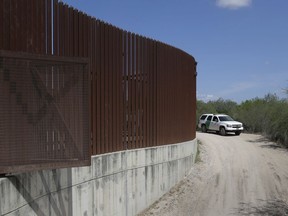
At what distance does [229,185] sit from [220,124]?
1695cm

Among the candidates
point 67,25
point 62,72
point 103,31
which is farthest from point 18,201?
point 103,31

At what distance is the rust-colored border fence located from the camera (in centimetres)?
654

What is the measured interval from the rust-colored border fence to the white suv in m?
15.5

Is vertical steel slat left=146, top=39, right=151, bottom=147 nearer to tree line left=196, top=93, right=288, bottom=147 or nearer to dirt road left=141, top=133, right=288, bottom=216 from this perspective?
dirt road left=141, top=133, right=288, bottom=216

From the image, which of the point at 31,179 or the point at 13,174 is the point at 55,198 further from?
the point at 13,174

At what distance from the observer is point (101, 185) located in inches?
343

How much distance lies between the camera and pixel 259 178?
1523cm

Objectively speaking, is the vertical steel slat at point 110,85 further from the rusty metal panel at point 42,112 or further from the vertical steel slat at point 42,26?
the rusty metal panel at point 42,112

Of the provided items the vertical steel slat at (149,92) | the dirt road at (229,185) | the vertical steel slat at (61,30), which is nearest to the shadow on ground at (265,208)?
the dirt road at (229,185)

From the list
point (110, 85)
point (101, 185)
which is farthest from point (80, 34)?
point (101, 185)

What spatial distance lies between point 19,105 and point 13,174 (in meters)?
0.97

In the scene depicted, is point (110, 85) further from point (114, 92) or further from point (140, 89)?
point (140, 89)

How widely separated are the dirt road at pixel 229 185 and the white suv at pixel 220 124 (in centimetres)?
904

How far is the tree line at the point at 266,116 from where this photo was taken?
24300 mm
